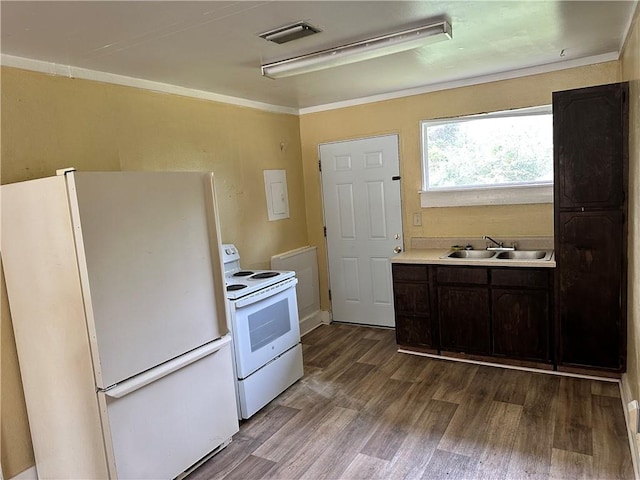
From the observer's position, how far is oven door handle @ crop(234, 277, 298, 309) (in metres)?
2.87

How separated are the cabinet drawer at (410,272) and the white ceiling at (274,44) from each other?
1570mm

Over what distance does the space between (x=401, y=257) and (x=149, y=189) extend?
90.3 inches

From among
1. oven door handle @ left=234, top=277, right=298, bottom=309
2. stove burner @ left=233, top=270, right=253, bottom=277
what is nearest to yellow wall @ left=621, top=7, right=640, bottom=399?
oven door handle @ left=234, top=277, right=298, bottom=309

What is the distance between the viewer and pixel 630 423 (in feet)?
7.95

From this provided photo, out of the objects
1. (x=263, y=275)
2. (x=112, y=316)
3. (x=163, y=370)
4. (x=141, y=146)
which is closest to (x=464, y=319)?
(x=263, y=275)

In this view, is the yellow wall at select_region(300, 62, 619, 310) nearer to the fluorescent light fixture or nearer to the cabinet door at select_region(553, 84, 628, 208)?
the cabinet door at select_region(553, 84, 628, 208)

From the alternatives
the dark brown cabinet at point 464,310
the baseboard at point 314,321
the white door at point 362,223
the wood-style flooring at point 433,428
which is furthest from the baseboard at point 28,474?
the white door at point 362,223

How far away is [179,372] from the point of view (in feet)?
7.72

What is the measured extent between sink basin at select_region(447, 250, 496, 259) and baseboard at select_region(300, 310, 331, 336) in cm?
164

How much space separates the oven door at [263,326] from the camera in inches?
113

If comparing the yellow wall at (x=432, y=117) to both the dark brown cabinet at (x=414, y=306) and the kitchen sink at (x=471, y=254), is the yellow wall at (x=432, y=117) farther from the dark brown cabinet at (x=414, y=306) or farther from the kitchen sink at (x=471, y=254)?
the dark brown cabinet at (x=414, y=306)

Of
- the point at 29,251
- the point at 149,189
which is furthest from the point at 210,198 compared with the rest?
the point at 29,251

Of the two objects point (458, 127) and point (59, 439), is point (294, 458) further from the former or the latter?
point (458, 127)

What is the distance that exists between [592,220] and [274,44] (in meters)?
2.37
